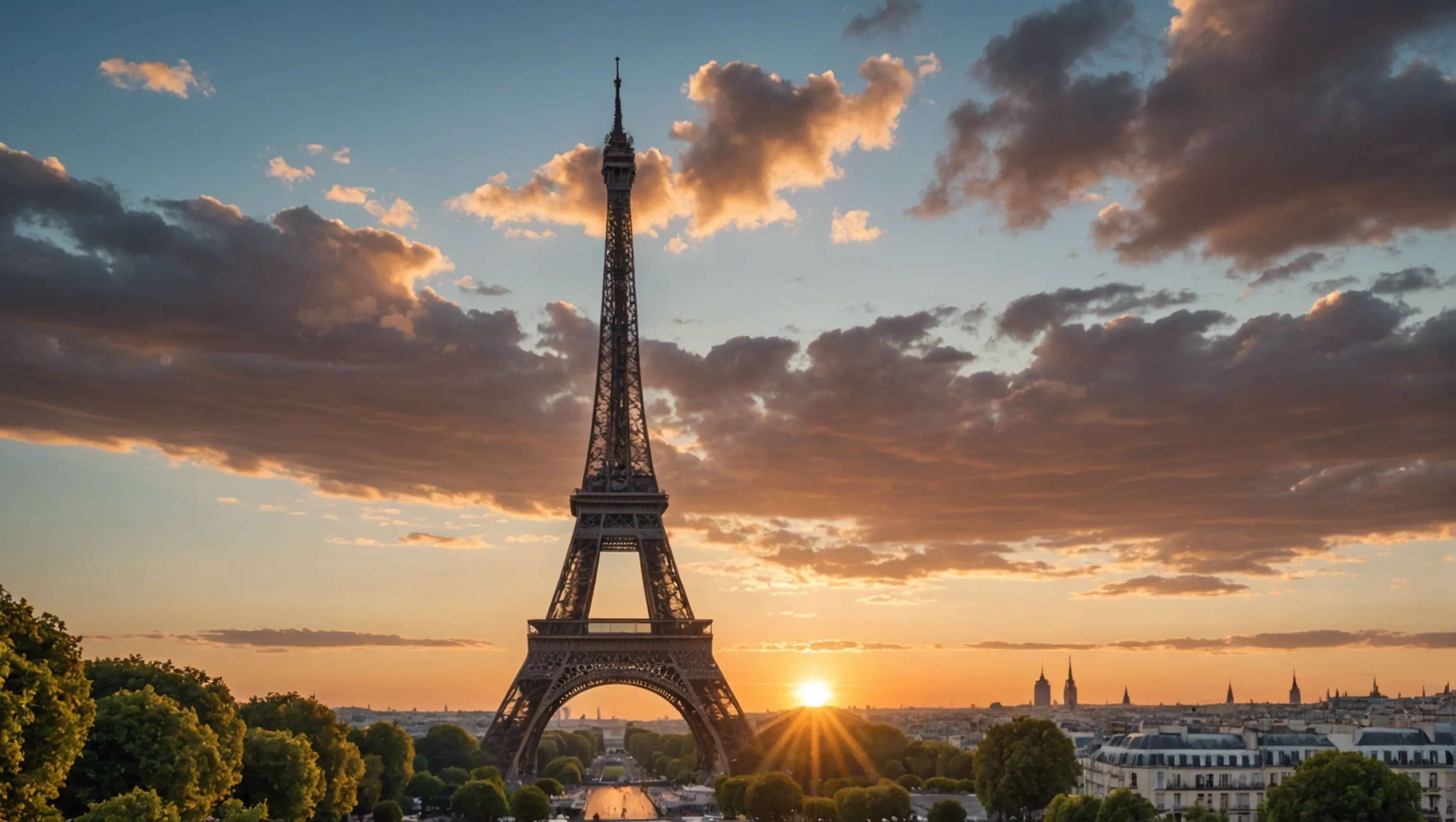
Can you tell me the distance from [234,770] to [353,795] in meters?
18.8

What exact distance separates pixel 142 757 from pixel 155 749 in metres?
0.56

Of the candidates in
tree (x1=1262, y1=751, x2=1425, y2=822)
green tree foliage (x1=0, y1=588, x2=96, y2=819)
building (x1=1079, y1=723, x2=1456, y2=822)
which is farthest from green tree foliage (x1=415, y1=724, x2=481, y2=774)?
green tree foliage (x1=0, y1=588, x2=96, y2=819)

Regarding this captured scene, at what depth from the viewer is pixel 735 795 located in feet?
349

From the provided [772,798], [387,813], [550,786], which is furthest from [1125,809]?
[550,786]

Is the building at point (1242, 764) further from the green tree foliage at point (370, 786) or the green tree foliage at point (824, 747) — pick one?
the green tree foliage at point (370, 786)

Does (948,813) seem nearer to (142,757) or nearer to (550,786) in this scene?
(550,786)

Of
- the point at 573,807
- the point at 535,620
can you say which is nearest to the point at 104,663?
the point at 535,620

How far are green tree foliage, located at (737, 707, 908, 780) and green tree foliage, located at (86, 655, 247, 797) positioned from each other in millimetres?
49903

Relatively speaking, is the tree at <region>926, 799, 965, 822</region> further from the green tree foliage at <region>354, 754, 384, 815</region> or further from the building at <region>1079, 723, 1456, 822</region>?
the green tree foliage at <region>354, 754, 384, 815</region>

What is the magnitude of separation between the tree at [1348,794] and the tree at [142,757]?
53176 mm

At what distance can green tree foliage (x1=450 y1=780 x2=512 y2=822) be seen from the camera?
342 ft

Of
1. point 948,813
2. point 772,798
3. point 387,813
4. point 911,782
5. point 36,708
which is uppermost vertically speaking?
point 36,708

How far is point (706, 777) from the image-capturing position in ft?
477

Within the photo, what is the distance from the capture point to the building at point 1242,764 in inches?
3669
